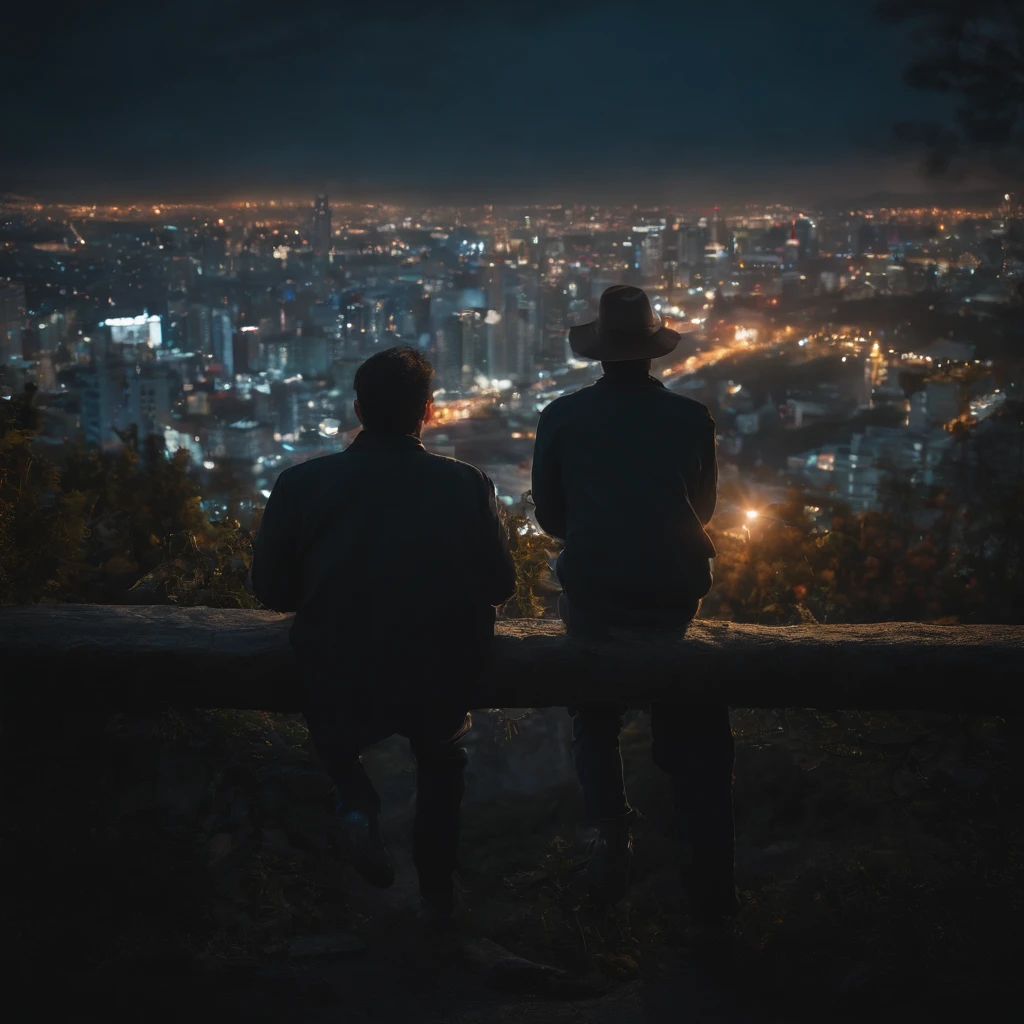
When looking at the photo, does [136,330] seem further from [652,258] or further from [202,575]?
[202,575]

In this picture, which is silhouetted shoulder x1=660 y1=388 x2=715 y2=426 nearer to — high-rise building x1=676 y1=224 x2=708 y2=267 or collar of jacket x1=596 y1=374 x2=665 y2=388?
collar of jacket x1=596 y1=374 x2=665 y2=388

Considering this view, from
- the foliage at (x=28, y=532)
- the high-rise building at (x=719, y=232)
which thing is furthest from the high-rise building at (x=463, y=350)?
the foliage at (x=28, y=532)

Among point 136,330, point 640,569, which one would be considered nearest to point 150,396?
point 136,330

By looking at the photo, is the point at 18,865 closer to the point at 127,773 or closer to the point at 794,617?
the point at 127,773

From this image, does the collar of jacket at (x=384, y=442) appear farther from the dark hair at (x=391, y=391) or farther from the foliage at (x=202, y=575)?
the foliage at (x=202, y=575)

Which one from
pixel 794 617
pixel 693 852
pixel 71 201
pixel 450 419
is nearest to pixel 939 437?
pixel 450 419

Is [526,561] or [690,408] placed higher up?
[690,408]
